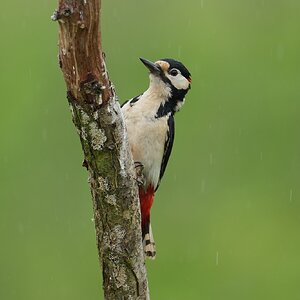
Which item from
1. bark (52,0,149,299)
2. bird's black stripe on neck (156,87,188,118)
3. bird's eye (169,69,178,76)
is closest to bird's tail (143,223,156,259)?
bird's black stripe on neck (156,87,188,118)

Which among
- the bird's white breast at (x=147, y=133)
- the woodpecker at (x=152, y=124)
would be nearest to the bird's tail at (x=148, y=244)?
the woodpecker at (x=152, y=124)

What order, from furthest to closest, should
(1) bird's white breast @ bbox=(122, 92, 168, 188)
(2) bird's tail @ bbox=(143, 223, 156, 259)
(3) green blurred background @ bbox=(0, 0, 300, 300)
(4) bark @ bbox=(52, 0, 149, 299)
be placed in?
(3) green blurred background @ bbox=(0, 0, 300, 300), (1) bird's white breast @ bbox=(122, 92, 168, 188), (2) bird's tail @ bbox=(143, 223, 156, 259), (4) bark @ bbox=(52, 0, 149, 299)

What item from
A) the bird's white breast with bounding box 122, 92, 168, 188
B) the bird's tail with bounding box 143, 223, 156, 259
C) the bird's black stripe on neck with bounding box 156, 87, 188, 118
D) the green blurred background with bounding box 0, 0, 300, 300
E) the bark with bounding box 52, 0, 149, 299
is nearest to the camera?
the bark with bounding box 52, 0, 149, 299

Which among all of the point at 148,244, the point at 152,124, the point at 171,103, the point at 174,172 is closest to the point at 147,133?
the point at 152,124

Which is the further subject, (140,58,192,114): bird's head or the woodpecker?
(140,58,192,114): bird's head

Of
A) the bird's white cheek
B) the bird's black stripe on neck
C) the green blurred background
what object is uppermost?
the bird's white cheek

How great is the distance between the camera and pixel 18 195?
12.9 m

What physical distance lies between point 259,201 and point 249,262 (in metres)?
0.76

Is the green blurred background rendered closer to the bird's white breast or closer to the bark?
the bird's white breast

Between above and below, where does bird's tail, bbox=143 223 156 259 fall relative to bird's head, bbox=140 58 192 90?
below

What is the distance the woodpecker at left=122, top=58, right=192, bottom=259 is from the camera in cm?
762

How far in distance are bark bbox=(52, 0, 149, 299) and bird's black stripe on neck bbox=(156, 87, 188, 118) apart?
1.43 meters

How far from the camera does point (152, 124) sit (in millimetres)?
7688

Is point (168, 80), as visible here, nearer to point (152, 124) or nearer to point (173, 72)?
point (173, 72)
